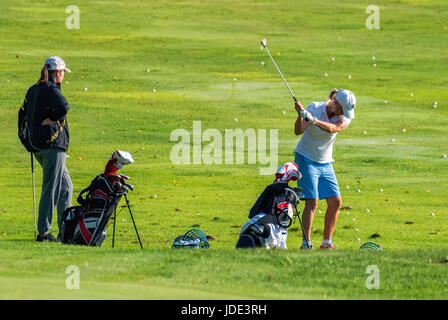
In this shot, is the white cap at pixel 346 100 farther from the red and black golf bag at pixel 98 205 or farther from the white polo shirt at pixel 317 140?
the red and black golf bag at pixel 98 205

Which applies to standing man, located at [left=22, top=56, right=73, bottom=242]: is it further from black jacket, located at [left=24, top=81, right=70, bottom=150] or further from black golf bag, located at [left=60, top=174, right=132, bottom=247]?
black golf bag, located at [left=60, top=174, right=132, bottom=247]

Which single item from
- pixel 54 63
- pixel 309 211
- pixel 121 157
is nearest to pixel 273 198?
pixel 309 211

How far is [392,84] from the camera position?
29.4 meters

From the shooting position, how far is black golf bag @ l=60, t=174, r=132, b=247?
1098 centimetres

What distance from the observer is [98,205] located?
11055mm

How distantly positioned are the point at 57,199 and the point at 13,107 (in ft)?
44.4

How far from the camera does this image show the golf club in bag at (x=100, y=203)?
10.9 m

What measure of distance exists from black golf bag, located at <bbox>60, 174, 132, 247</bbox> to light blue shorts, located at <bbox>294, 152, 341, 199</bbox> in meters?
2.07

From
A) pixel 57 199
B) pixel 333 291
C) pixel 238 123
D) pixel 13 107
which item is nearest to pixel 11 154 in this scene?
pixel 13 107

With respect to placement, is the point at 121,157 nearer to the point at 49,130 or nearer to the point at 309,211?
the point at 49,130

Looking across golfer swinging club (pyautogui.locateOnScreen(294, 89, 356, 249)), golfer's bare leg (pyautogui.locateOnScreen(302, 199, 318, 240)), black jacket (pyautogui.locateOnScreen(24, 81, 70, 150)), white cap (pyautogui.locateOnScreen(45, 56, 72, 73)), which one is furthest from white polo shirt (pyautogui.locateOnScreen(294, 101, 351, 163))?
white cap (pyautogui.locateOnScreen(45, 56, 72, 73))

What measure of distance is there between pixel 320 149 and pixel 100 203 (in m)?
2.67

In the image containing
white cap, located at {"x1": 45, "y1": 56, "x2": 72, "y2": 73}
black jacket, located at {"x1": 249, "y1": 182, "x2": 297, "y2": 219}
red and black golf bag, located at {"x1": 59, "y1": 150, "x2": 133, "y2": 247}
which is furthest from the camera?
white cap, located at {"x1": 45, "y1": 56, "x2": 72, "y2": 73}

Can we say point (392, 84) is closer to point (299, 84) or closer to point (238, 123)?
point (299, 84)
